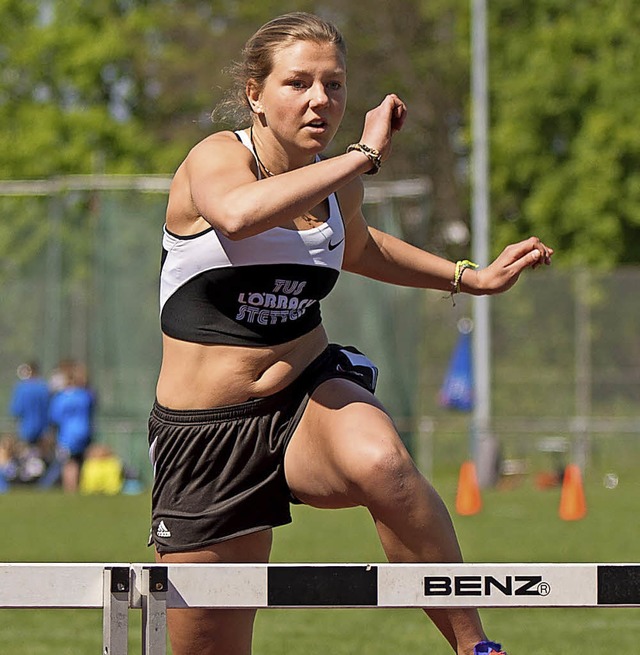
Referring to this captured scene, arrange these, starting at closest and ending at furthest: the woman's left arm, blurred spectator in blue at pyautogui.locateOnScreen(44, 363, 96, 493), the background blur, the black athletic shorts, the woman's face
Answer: the woman's face
the black athletic shorts
the woman's left arm
blurred spectator in blue at pyautogui.locateOnScreen(44, 363, 96, 493)
the background blur

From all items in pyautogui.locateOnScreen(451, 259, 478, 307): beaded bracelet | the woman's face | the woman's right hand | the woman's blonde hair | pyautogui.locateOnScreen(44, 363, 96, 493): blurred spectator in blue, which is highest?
the woman's blonde hair

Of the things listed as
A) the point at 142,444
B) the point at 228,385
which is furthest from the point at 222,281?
the point at 142,444

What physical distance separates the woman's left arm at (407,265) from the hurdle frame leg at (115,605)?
149cm

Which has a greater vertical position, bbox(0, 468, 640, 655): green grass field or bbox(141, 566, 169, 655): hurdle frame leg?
bbox(141, 566, 169, 655): hurdle frame leg

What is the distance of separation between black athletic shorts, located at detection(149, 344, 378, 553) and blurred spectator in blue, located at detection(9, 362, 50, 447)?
14964 millimetres

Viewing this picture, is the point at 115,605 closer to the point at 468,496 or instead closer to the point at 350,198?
the point at 350,198

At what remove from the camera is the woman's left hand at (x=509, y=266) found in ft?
14.7

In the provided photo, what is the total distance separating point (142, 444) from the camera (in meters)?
18.7

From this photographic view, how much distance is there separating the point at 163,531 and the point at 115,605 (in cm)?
83

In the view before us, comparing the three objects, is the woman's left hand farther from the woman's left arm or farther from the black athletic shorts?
the black athletic shorts

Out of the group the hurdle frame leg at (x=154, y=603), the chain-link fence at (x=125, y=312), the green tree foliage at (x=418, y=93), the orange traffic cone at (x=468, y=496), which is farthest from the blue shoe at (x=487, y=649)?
the green tree foliage at (x=418, y=93)

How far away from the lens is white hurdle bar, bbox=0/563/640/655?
3492 mm

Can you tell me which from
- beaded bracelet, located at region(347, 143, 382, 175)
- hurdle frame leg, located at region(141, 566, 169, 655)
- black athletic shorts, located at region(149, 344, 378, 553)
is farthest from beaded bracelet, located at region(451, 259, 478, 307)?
hurdle frame leg, located at region(141, 566, 169, 655)

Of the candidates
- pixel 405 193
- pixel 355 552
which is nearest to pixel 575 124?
pixel 405 193
